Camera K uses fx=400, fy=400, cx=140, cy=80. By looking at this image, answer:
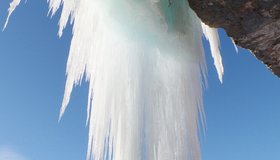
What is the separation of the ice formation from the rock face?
0.41 m

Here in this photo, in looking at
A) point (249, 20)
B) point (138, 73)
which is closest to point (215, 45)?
point (249, 20)

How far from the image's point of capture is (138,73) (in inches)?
142

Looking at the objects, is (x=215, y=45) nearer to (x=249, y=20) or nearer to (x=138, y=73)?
(x=249, y=20)

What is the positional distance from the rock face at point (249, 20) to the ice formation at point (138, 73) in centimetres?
41

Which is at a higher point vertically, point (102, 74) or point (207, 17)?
point (207, 17)

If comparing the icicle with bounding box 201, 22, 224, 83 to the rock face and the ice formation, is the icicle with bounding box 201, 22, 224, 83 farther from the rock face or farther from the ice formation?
the rock face

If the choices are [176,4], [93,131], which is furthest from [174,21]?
[93,131]

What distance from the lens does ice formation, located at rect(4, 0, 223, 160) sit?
11.2 feet

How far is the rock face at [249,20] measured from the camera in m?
3.31

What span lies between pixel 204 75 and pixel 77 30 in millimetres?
1332

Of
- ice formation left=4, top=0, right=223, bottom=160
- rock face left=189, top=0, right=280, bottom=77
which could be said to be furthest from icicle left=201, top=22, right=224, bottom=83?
rock face left=189, top=0, right=280, bottom=77

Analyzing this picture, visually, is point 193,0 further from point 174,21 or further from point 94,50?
point 94,50

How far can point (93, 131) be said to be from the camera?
3.46 m

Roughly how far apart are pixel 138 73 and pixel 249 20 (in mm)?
1070
